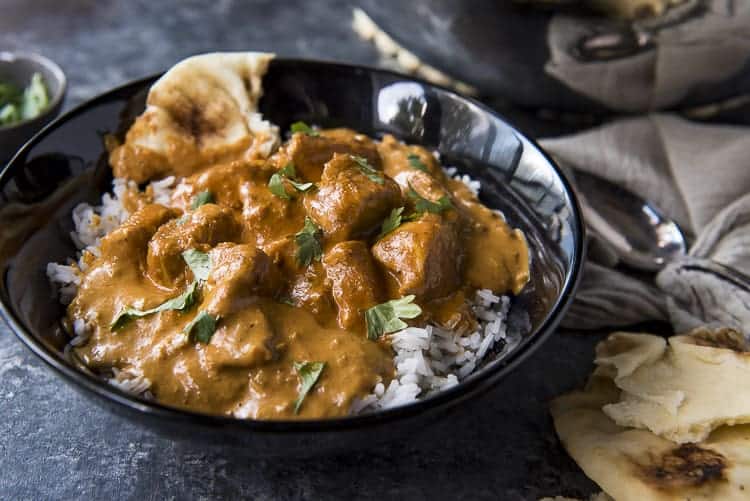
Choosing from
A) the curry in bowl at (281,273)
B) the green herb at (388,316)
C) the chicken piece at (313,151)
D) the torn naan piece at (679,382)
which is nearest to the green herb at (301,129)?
the curry in bowl at (281,273)

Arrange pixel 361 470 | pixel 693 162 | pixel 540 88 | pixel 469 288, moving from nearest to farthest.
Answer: pixel 361 470 < pixel 469 288 < pixel 693 162 < pixel 540 88

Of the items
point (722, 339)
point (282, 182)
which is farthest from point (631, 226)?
point (282, 182)

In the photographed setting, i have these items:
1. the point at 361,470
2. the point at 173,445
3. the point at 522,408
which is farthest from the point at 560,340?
the point at 173,445

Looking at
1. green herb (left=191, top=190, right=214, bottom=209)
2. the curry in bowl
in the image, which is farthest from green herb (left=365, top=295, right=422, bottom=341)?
green herb (left=191, top=190, right=214, bottom=209)

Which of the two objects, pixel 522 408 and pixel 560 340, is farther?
pixel 560 340

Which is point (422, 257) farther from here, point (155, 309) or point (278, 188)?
point (155, 309)

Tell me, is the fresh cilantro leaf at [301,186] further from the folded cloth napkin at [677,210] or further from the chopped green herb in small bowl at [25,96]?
the chopped green herb in small bowl at [25,96]

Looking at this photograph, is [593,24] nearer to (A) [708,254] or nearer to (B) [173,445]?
(A) [708,254]
